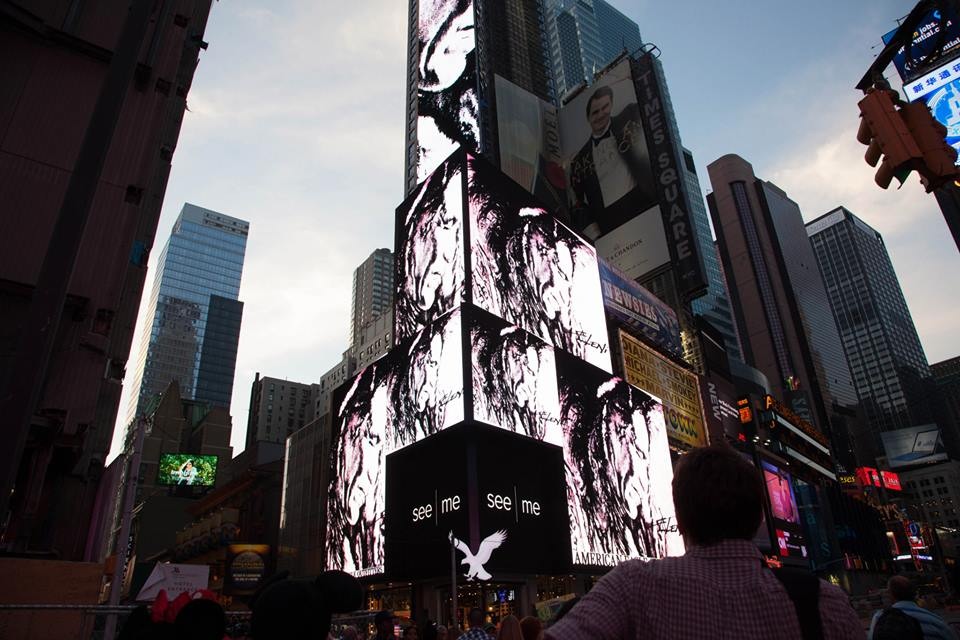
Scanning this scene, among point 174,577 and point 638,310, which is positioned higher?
point 638,310

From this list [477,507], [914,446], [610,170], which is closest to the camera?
[477,507]

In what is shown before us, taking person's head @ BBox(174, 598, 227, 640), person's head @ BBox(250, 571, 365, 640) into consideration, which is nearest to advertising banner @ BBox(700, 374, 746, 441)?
person's head @ BBox(250, 571, 365, 640)

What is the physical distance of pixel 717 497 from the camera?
6.81ft

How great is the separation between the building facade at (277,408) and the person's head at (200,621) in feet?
410

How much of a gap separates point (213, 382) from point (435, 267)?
6306 inches

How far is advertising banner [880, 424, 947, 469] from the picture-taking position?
124 m

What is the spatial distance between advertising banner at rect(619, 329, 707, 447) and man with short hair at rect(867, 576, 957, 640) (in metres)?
37.9

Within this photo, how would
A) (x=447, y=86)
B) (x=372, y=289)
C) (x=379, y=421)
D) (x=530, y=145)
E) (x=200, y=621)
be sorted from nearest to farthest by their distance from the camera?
1. (x=200, y=621)
2. (x=379, y=421)
3. (x=447, y=86)
4. (x=530, y=145)
5. (x=372, y=289)

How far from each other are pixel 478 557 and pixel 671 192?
36.6m

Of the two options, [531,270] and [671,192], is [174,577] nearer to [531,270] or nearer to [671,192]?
[531,270]

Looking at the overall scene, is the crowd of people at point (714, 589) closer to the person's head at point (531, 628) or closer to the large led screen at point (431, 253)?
the person's head at point (531, 628)

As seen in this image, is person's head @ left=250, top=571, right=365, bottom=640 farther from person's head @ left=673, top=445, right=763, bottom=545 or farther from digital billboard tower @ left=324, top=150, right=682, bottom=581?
digital billboard tower @ left=324, top=150, right=682, bottom=581

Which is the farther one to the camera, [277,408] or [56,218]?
[277,408]

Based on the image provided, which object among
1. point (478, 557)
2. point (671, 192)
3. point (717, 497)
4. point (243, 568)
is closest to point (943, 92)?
point (717, 497)
